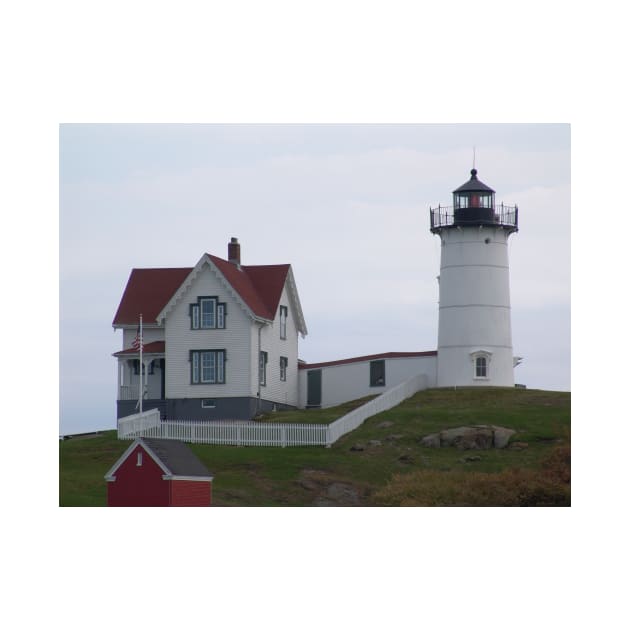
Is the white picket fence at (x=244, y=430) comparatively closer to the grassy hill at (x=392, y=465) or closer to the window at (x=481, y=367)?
the grassy hill at (x=392, y=465)

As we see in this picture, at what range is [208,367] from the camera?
58062mm

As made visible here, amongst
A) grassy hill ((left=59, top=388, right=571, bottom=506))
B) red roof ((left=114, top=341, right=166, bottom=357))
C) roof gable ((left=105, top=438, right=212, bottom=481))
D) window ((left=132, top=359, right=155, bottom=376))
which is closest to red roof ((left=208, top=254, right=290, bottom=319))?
red roof ((left=114, top=341, right=166, bottom=357))

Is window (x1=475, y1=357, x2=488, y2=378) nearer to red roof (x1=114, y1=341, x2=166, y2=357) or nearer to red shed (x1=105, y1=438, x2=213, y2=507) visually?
red roof (x1=114, y1=341, x2=166, y2=357)

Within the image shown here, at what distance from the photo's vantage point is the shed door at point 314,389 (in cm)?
6334

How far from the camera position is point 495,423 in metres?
51.9

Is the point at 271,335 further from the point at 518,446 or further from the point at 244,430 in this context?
the point at 518,446

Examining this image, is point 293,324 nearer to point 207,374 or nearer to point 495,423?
point 207,374

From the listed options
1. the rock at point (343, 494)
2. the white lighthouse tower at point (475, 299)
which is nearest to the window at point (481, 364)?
the white lighthouse tower at point (475, 299)

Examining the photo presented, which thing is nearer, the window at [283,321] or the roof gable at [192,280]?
the roof gable at [192,280]

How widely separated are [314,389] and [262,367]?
510 cm

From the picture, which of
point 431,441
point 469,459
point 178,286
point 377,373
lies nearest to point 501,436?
point 469,459

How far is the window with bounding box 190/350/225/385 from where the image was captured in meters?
57.9

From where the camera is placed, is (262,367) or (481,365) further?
(481,365)

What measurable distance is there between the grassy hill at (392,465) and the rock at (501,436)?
334mm
